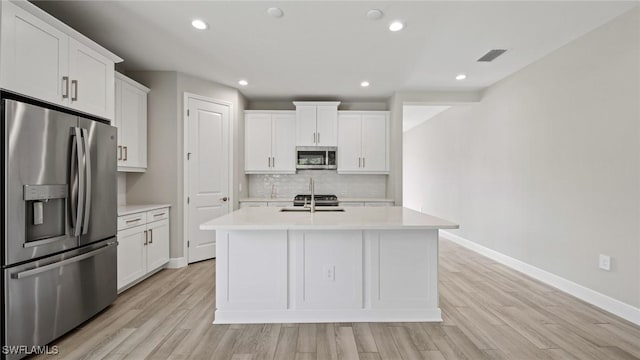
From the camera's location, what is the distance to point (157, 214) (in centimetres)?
360

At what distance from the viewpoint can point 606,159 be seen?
2.72 meters

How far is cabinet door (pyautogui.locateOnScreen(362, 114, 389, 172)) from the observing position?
16.5 feet

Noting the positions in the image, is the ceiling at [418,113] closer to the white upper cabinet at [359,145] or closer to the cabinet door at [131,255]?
the white upper cabinet at [359,145]

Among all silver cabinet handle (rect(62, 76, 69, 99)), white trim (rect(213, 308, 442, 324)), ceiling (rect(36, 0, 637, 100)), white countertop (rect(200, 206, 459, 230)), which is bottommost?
white trim (rect(213, 308, 442, 324))

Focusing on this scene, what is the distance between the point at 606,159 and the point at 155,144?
4.94 m

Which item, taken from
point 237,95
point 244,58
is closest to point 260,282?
point 244,58

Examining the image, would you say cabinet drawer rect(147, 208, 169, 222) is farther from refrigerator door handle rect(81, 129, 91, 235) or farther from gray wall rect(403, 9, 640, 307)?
gray wall rect(403, 9, 640, 307)

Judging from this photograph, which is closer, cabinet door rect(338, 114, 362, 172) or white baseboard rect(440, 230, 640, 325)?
white baseboard rect(440, 230, 640, 325)

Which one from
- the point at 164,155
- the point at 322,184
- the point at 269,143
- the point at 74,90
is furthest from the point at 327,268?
the point at 269,143

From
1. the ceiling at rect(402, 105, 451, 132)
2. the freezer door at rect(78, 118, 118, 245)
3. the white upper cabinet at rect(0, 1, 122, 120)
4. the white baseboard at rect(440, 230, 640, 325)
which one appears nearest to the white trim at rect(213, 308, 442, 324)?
the freezer door at rect(78, 118, 118, 245)

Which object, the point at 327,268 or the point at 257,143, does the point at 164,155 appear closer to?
the point at 257,143

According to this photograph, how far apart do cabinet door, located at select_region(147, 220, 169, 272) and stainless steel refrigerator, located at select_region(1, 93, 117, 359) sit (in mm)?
903

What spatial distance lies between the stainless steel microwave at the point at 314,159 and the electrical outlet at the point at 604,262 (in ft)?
11.1

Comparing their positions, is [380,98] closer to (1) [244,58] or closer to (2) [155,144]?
(1) [244,58]
